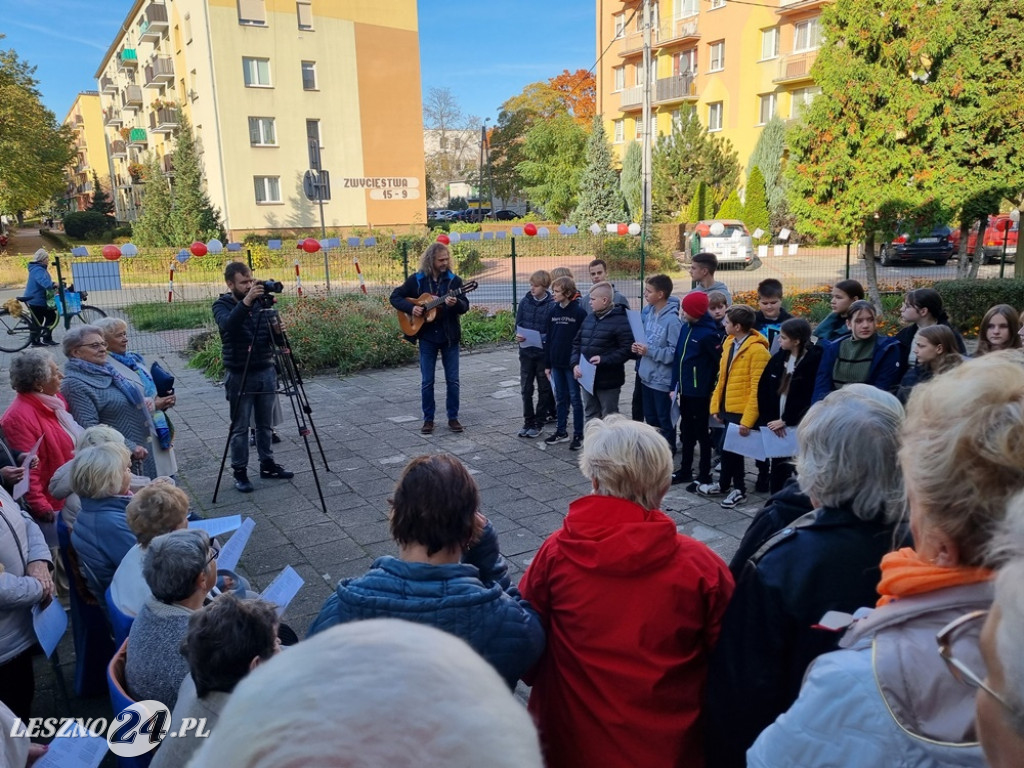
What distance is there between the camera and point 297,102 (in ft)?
102

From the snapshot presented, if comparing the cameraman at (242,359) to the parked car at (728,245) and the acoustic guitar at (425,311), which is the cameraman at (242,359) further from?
the parked car at (728,245)

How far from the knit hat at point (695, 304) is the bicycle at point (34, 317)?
36.6ft

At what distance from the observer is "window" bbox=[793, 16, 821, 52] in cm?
2889

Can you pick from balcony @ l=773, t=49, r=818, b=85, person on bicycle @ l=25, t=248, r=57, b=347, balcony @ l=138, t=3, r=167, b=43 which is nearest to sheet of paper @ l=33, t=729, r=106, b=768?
person on bicycle @ l=25, t=248, r=57, b=347

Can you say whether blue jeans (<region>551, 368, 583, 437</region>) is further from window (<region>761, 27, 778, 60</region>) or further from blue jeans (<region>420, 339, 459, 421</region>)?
window (<region>761, 27, 778, 60</region>)

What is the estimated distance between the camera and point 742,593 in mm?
1783

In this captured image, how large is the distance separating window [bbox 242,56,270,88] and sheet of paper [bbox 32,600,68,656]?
31791 mm

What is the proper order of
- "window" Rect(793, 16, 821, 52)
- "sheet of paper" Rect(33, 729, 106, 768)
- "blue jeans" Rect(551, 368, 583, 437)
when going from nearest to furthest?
1. "sheet of paper" Rect(33, 729, 106, 768)
2. "blue jeans" Rect(551, 368, 583, 437)
3. "window" Rect(793, 16, 821, 52)

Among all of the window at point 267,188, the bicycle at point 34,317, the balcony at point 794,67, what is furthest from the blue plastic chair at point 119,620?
the balcony at point 794,67

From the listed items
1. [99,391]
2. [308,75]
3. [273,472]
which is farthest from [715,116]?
[99,391]

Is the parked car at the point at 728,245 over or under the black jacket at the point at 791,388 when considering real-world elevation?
over

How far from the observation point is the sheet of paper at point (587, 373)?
6090 mm

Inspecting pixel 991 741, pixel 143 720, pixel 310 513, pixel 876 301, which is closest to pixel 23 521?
pixel 143 720

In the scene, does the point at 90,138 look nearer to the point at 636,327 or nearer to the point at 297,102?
the point at 297,102
